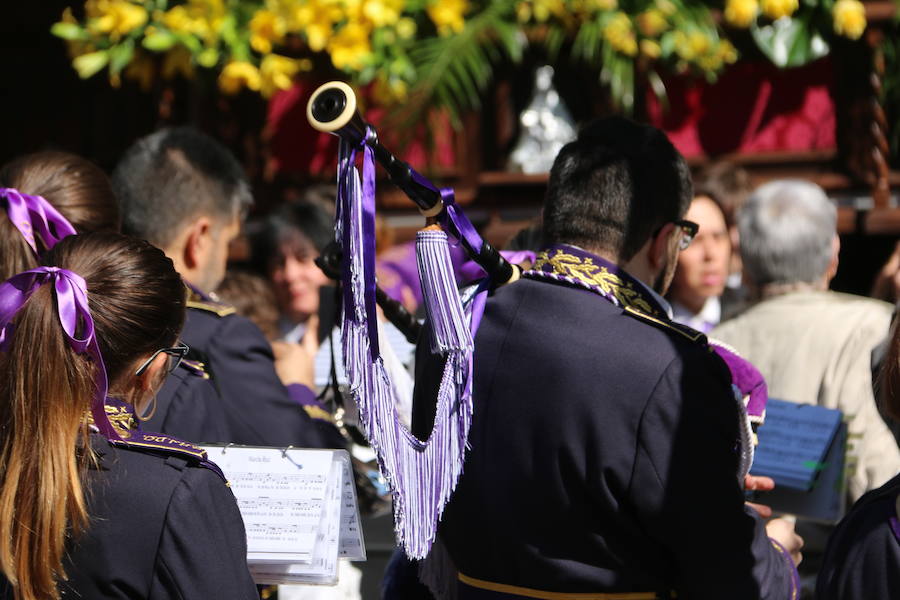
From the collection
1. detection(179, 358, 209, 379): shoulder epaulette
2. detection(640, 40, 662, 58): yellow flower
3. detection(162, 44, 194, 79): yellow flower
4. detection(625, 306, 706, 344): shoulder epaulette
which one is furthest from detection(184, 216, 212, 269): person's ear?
detection(640, 40, 662, 58): yellow flower

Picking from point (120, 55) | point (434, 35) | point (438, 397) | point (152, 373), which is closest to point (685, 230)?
point (438, 397)

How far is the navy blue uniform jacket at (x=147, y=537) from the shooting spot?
181cm

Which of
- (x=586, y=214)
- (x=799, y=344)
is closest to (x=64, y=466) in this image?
(x=586, y=214)

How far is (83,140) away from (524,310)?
329 cm

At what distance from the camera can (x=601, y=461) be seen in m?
2.00

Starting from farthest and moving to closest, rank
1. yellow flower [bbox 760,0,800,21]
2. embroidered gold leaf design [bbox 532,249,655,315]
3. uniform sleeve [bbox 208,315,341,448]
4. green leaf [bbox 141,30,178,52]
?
green leaf [bbox 141,30,178,52], yellow flower [bbox 760,0,800,21], uniform sleeve [bbox 208,315,341,448], embroidered gold leaf design [bbox 532,249,655,315]

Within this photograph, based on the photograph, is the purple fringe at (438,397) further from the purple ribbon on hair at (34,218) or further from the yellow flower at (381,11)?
the yellow flower at (381,11)

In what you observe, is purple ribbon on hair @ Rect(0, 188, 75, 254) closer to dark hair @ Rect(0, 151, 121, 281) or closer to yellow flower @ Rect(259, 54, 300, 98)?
dark hair @ Rect(0, 151, 121, 281)

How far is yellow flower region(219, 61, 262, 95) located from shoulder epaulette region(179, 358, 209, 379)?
1.62m

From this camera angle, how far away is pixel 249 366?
275 cm

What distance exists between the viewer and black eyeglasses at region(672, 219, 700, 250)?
2.25 m

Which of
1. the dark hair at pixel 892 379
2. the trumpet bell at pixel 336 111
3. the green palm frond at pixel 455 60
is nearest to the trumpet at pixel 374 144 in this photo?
the trumpet bell at pixel 336 111

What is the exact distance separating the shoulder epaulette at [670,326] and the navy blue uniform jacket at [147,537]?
30.2 inches

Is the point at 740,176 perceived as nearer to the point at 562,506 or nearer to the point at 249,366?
the point at 249,366
